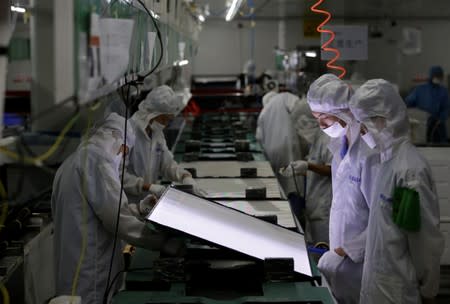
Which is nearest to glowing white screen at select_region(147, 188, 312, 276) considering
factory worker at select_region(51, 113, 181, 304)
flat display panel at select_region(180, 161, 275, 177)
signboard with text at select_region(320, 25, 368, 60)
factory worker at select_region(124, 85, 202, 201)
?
factory worker at select_region(51, 113, 181, 304)

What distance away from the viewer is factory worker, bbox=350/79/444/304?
273cm

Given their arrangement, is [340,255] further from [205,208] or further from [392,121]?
[205,208]

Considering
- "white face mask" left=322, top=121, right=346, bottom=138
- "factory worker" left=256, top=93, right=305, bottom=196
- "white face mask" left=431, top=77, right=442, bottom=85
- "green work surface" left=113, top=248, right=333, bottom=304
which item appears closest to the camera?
"green work surface" left=113, top=248, right=333, bottom=304

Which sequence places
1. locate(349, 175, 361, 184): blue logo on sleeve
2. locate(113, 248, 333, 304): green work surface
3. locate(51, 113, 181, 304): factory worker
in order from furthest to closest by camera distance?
locate(349, 175, 361, 184): blue logo on sleeve → locate(51, 113, 181, 304): factory worker → locate(113, 248, 333, 304): green work surface

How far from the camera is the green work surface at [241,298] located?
2.20 metres

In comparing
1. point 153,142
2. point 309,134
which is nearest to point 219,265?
point 153,142

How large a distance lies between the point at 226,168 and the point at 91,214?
2061mm

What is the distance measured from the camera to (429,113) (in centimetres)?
934

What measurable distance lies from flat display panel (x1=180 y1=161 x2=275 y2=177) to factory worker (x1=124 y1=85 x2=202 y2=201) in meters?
0.23

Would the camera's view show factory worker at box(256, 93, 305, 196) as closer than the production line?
No

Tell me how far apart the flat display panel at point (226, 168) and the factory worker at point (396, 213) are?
1.81m

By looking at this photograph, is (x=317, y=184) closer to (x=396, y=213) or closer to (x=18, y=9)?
(x=396, y=213)

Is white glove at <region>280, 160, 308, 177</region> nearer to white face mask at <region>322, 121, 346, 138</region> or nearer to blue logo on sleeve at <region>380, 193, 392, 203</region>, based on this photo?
white face mask at <region>322, 121, 346, 138</region>

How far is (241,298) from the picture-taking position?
88.5 inches
